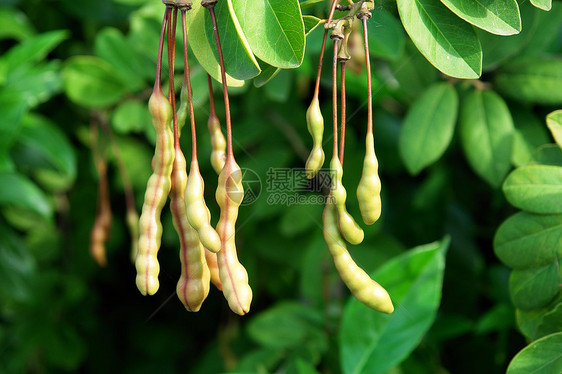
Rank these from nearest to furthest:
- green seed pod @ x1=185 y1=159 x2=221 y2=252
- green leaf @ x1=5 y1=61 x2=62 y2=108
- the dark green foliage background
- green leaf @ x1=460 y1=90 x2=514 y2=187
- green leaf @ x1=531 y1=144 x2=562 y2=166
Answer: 1. green seed pod @ x1=185 y1=159 x2=221 y2=252
2. green leaf @ x1=531 y1=144 x2=562 y2=166
3. green leaf @ x1=460 y1=90 x2=514 y2=187
4. the dark green foliage background
5. green leaf @ x1=5 y1=61 x2=62 y2=108

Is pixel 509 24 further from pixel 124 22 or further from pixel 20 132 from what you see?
pixel 124 22

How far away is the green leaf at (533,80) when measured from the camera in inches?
40.4

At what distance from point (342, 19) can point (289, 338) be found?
2.69 ft

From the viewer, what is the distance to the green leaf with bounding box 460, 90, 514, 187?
1.01 meters

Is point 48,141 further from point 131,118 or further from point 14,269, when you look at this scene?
point 14,269

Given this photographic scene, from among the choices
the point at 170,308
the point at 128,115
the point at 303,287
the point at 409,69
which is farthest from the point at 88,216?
the point at 409,69

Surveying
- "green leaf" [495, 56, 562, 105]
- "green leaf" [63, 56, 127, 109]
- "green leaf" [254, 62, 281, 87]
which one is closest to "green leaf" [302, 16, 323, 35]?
"green leaf" [254, 62, 281, 87]

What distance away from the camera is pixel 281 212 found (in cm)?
144

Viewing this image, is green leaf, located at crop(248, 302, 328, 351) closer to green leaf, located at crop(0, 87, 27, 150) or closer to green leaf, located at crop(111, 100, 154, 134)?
green leaf, located at crop(111, 100, 154, 134)

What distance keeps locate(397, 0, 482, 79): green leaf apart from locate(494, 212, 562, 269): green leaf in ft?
0.80

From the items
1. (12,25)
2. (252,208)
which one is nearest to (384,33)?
(252,208)

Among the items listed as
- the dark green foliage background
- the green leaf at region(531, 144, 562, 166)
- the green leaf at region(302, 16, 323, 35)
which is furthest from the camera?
the dark green foliage background

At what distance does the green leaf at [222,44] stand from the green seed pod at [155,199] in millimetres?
75

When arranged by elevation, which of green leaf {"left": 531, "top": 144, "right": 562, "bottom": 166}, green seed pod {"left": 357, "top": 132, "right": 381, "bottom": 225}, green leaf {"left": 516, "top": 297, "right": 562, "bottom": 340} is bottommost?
green leaf {"left": 516, "top": 297, "right": 562, "bottom": 340}
